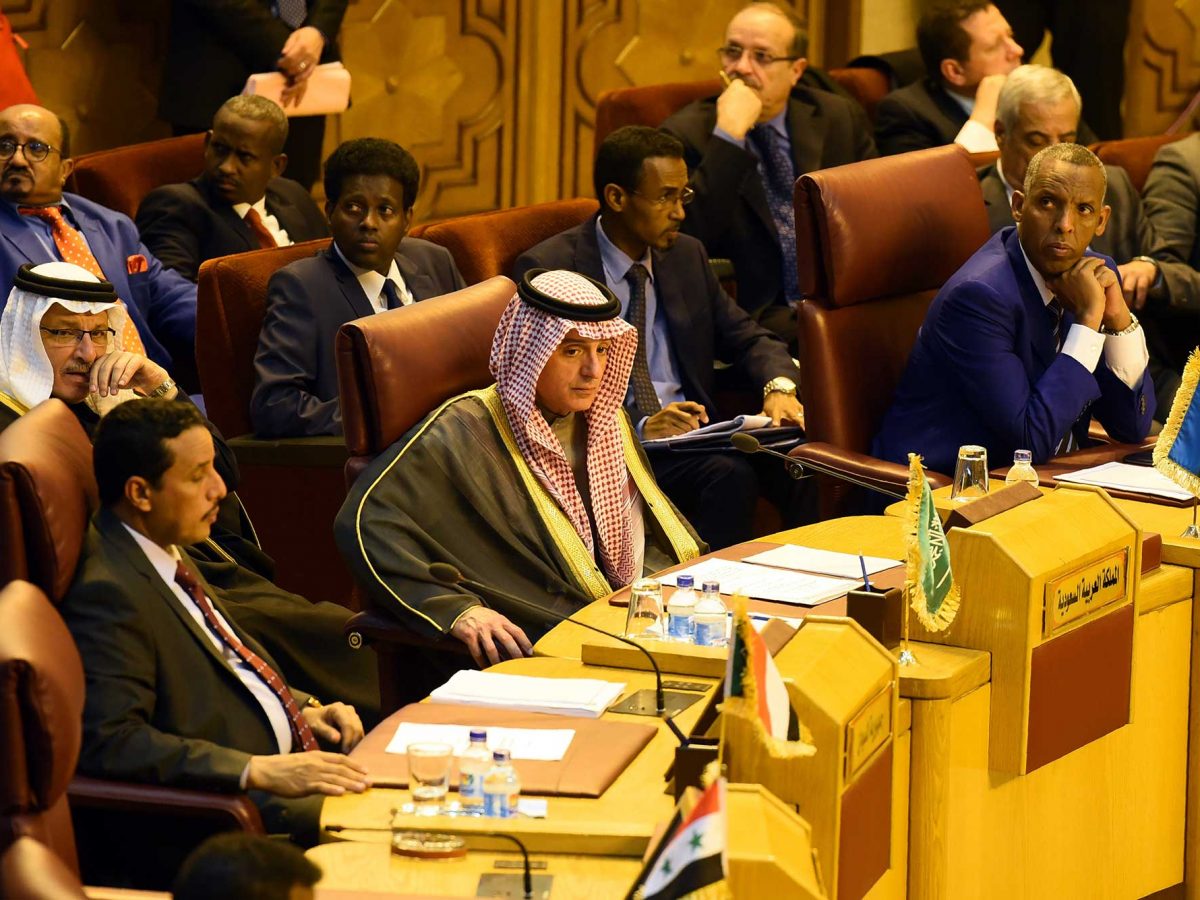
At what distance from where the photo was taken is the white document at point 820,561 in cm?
336

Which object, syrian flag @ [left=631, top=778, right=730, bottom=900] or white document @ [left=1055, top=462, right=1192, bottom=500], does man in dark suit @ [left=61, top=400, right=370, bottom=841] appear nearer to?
syrian flag @ [left=631, top=778, right=730, bottom=900]

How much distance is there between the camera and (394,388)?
352 cm

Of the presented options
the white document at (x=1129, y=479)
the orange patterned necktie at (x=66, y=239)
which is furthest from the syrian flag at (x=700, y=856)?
the orange patterned necktie at (x=66, y=239)

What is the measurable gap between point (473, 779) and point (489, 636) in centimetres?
88

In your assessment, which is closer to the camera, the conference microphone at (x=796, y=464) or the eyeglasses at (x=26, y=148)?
the conference microphone at (x=796, y=464)

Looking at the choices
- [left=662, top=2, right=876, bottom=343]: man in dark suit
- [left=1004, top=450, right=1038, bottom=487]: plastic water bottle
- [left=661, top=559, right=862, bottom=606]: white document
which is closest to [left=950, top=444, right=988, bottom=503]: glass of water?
[left=1004, top=450, right=1038, bottom=487]: plastic water bottle

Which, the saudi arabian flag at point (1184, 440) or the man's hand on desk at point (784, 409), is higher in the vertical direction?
the saudi arabian flag at point (1184, 440)

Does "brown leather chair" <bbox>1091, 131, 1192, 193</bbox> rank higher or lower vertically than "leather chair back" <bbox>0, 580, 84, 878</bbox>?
lower

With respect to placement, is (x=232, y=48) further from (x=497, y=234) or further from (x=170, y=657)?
(x=170, y=657)

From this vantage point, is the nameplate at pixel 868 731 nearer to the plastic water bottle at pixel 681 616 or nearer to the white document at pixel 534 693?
the white document at pixel 534 693

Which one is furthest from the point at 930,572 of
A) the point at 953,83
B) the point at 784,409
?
the point at 953,83

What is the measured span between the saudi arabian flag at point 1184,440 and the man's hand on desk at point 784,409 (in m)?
1.32

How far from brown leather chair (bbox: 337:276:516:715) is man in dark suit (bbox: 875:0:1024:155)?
2818 millimetres

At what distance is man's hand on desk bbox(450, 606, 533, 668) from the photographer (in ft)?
10.7
